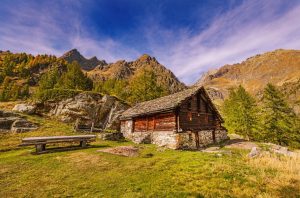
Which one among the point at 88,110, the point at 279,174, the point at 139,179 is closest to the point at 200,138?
the point at 279,174

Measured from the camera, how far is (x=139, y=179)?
8.79 m

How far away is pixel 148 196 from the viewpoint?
6879mm

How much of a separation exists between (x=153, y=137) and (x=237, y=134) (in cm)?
2311

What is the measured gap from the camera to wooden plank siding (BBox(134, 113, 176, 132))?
70.0ft

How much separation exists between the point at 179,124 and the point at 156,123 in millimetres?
3443

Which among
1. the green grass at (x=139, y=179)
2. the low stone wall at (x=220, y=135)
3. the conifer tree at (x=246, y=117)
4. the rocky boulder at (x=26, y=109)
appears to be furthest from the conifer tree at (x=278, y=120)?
the rocky boulder at (x=26, y=109)

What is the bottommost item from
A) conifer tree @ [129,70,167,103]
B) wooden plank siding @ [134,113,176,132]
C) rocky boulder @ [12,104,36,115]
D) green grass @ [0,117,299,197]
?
green grass @ [0,117,299,197]

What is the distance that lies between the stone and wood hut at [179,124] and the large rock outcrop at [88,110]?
7219 millimetres

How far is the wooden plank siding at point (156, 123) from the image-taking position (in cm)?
2134

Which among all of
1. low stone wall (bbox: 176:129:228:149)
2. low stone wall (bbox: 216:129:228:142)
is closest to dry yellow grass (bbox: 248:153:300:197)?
low stone wall (bbox: 176:129:228:149)

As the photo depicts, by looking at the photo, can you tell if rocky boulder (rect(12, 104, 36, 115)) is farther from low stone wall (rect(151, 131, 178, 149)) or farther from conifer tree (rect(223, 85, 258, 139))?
conifer tree (rect(223, 85, 258, 139))

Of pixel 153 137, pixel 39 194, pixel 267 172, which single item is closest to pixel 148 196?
pixel 39 194

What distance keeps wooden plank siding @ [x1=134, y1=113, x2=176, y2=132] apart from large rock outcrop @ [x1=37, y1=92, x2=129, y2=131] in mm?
10138

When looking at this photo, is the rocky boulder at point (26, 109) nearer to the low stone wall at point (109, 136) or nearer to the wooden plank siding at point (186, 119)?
the low stone wall at point (109, 136)
